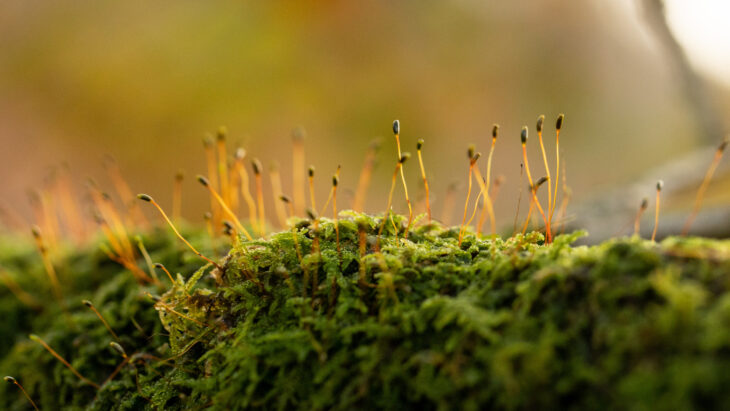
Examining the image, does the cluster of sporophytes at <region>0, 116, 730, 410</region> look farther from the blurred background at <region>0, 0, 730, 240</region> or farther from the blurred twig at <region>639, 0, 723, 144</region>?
the blurred background at <region>0, 0, 730, 240</region>

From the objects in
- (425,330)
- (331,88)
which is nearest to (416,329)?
(425,330)

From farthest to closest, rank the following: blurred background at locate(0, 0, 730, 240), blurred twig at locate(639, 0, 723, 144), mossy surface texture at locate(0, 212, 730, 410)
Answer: blurred background at locate(0, 0, 730, 240), blurred twig at locate(639, 0, 723, 144), mossy surface texture at locate(0, 212, 730, 410)

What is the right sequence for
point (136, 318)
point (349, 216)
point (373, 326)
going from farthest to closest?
point (136, 318)
point (349, 216)
point (373, 326)

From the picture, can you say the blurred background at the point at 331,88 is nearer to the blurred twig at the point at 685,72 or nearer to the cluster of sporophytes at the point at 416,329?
the blurred twig at the point at 685,72

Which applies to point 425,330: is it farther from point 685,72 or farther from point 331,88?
point 331,88

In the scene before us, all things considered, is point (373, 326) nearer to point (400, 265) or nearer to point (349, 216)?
point (400, 265)

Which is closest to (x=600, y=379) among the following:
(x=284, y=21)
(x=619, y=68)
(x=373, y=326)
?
(x=373, y=326)

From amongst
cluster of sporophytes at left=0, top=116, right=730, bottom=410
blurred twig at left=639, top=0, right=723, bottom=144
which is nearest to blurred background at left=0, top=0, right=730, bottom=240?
blurred twig at left=639, top=0, right=723, bottom=144
